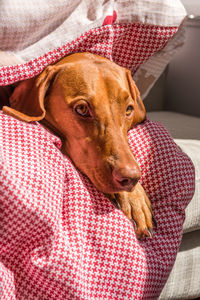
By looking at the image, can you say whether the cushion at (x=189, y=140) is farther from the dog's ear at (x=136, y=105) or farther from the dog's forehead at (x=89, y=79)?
the dog's forehead at (x=89, y=79)

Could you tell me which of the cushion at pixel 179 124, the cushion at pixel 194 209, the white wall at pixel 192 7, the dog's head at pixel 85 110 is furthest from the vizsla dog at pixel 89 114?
the white wall at pixel 192 7

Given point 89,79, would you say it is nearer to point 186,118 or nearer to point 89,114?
point 89,114

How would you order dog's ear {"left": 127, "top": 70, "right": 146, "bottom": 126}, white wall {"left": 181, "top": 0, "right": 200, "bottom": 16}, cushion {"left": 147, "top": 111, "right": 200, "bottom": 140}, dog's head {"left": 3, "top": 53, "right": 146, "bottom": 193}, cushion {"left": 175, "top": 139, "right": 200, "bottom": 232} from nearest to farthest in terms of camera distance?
dog's head {"left": 3, "top": 53, "right": 146, "bottom": 193} → dog's ear {"left": 127, "top": 70, "right": 146, "bottom": 126} → cushion {"left": 175, "top": 139, "right": 200, "bottom": 232} → cushion {"left": 147, "top": 111, "right": 200, "bottom": 140} → white wall {"left": 181, "top": 0, "right": 200, "bottom": 16}

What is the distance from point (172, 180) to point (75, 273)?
44cm

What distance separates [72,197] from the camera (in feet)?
3.29

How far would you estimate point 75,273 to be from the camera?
0.93m

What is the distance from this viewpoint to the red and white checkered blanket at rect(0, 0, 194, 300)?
908mm

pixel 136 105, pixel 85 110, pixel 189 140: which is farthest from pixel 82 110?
pixel 189 140

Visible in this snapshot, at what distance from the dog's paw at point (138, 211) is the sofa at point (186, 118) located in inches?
13.2

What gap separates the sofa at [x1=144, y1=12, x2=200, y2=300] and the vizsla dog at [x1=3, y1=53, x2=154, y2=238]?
1.36ft

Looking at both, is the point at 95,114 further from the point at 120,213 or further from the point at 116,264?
the point at 116,264

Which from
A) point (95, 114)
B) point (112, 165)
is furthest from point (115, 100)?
point (112, 165)

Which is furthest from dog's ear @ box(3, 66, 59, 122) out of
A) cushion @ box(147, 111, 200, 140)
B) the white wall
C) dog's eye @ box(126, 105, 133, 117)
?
the white wall

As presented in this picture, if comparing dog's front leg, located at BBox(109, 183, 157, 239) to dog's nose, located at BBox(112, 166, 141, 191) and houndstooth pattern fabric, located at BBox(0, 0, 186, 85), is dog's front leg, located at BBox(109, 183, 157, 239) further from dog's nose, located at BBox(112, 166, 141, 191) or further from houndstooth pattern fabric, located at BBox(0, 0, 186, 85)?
houndstooth pattern fabric, located at BBox(0, 0, 186, 85)
